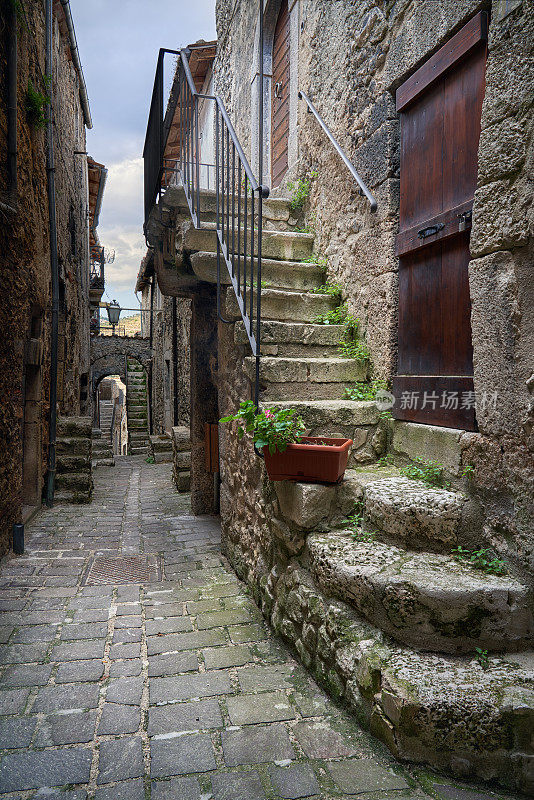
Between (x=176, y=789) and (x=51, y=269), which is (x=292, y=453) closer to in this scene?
(x=176, y=789)

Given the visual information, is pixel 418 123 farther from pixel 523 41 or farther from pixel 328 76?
pixel 328 76

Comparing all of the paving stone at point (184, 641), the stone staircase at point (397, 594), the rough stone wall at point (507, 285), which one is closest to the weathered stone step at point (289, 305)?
the stone staircase at point (397, 594)

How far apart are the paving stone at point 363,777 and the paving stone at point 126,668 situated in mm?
1070

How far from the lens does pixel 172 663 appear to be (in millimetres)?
2521

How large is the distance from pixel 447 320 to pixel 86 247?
474 inches

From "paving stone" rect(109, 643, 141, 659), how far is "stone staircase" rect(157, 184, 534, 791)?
2.41 feet

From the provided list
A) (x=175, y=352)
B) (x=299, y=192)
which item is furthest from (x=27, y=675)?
(x=175, y=352)

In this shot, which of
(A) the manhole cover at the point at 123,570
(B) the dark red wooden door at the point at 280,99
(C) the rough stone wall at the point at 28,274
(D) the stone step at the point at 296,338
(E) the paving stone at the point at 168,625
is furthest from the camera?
(B) the dark red wooden door at the point at 280,99

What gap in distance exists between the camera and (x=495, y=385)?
2139mm

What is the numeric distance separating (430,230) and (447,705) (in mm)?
2190

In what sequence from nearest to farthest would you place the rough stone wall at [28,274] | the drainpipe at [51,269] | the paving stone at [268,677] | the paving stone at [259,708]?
the paving stone at [259,708], the paving stone at [268,677], the rough stone wall at [28,274], the drainpipe at [51,269]

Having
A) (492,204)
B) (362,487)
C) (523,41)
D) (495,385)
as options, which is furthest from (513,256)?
(362,487)

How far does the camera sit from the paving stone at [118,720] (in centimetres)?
201

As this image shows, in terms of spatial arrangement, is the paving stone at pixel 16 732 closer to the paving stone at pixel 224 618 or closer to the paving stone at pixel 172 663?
the paving stone at pixel 172 663
